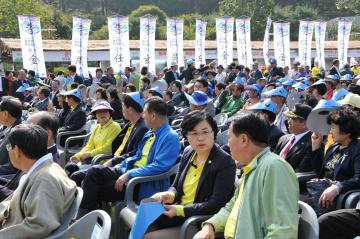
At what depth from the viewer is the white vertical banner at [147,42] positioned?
18062mm

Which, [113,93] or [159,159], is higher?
[113,93]

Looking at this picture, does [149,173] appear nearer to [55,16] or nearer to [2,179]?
[2,179]

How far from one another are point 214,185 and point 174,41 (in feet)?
A: 53.1

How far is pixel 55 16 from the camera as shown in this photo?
42.9m

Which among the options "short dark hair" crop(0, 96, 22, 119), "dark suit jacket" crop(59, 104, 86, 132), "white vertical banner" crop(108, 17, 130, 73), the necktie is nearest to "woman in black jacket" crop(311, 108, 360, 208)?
the necktie

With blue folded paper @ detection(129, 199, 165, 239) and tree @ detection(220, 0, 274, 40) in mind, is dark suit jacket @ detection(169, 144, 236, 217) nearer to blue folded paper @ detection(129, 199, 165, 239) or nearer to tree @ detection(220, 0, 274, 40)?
blue folded paper @ detection(129, 199, 165, 239)

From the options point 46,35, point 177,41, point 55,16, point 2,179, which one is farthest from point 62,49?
point 55,16

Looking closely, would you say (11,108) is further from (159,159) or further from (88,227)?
(88,227)

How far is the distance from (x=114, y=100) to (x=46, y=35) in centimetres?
2920

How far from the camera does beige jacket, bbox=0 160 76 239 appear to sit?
2.68 meters

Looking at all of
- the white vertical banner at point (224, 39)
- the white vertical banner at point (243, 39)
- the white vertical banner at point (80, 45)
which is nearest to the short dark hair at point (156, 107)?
the white vertical banner at point (80, 45)

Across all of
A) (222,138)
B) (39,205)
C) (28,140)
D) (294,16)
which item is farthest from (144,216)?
(294,16)

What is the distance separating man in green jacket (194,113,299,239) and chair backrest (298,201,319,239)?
4.2 inches

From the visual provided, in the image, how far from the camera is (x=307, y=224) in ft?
7.88
